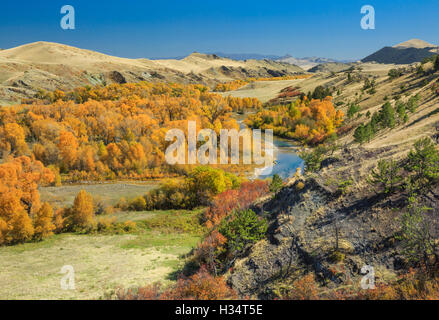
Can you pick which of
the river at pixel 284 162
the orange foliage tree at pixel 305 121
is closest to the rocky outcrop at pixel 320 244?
the river at pixel 284 162

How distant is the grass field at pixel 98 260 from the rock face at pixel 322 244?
10.9 metres

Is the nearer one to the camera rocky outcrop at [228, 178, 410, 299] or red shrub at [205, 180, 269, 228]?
rocky outcrop at [228, 178, 410, 299]

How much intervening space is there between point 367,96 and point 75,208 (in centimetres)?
10419

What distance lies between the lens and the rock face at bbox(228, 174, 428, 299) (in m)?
23.0

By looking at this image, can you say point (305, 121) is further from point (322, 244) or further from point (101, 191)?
point (322, 244)

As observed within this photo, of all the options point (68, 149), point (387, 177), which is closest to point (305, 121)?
point (387, 177)

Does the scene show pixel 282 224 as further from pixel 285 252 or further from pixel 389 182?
pixel 389 182

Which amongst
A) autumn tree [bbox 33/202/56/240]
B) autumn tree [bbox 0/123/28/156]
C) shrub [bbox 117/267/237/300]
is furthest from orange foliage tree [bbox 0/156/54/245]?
autumn tree [bbox 0/123/28/156]

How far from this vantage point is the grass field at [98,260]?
29.0 metres

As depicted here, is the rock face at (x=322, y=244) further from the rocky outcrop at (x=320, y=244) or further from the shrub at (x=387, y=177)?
the shrub at (x=387, y=177)

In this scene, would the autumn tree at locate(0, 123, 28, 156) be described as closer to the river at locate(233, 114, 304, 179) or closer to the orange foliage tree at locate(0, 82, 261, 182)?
the orange foliage tree at locate(0, 82, 261, 182)

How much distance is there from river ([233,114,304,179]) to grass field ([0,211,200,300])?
30337 mm

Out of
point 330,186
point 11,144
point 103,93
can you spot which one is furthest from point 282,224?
point 103,93

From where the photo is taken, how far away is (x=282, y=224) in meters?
30.3
